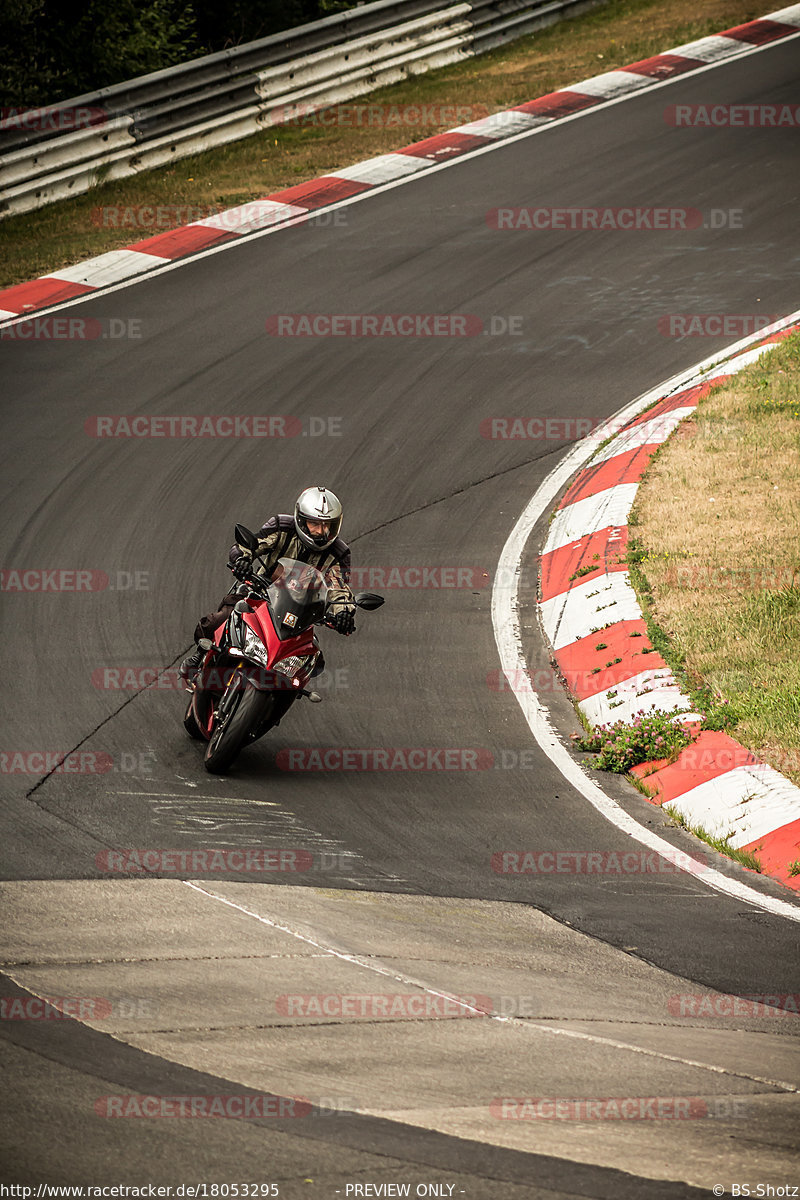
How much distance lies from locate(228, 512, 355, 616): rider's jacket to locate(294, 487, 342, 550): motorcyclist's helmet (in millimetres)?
102

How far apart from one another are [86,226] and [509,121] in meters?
6.80

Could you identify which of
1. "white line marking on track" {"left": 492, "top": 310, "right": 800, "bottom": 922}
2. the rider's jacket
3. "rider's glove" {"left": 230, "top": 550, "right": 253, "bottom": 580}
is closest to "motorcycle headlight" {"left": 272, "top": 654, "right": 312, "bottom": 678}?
the rider's jacket

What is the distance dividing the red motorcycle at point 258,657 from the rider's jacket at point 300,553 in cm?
12

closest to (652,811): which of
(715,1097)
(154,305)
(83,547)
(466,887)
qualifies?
(466,887)

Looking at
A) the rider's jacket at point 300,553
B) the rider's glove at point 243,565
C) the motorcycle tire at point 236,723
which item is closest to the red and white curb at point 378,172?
the rider's jacket at point 300,553

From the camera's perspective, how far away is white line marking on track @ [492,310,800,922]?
7020 mm

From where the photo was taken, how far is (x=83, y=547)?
34.2 ft

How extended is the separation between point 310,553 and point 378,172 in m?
11.3

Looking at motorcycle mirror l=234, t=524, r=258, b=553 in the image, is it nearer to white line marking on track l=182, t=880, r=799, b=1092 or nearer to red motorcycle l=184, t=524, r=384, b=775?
red motorcycle l=184, t=524, r=384, b=775

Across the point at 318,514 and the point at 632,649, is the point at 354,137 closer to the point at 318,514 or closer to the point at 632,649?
the point at 632,649

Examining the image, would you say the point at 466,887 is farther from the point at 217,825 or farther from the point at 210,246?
the point at 210,246

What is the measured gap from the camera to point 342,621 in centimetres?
786

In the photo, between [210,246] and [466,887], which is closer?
[466,887]

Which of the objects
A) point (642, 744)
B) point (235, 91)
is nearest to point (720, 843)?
point (642, 744)
